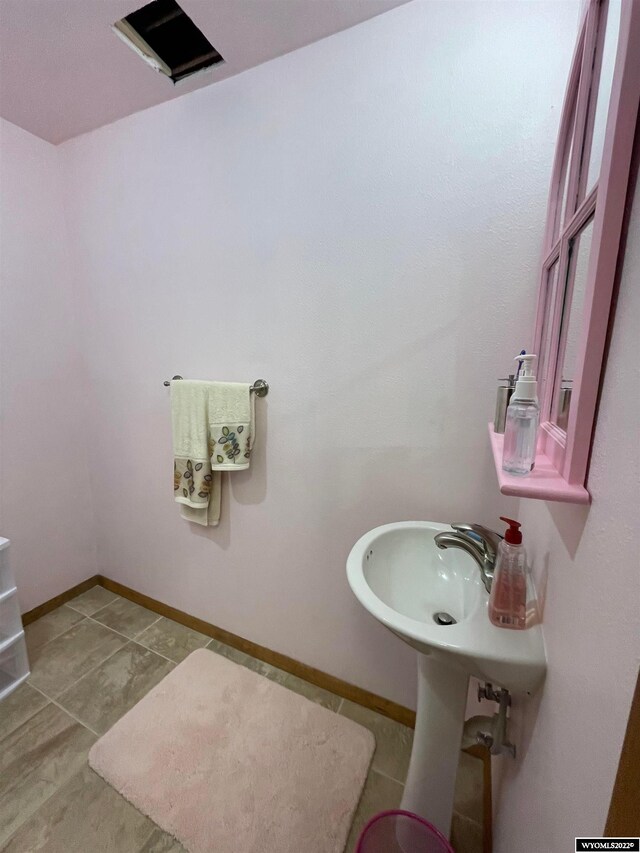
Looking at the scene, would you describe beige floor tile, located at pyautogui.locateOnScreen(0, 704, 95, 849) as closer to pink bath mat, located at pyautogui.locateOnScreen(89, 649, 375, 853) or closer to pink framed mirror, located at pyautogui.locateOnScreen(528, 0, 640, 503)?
pink bath mat, located at pyautogui.locateOnScreen(89, 649, 375, 853)

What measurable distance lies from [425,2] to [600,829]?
1.65 m

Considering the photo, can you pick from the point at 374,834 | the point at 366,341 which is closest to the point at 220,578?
the point at 374,834

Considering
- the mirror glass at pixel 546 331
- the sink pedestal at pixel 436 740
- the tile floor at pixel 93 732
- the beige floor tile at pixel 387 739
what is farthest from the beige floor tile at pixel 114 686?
the mirror glass at pixel 546 331

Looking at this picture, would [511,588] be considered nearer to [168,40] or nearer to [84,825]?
[84,825]

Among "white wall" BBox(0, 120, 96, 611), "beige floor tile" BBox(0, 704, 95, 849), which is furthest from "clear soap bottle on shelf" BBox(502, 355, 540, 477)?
"white wall" BBox(0, 120, 96, 611)

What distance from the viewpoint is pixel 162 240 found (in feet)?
4.60

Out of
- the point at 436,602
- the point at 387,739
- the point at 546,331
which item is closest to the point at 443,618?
the point at 436,602

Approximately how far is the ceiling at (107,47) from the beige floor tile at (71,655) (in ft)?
7.70

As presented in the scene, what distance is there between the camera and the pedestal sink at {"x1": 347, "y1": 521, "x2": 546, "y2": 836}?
0.63 m

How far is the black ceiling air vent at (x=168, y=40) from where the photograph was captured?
1.04m

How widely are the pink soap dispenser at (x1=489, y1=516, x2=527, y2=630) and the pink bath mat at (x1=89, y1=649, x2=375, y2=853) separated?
90 centimetres

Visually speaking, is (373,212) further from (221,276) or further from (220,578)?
(220,578)

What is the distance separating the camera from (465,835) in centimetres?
99

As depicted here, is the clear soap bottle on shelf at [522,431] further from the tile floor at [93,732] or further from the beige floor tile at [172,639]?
the beige floor tile at [172,639]
